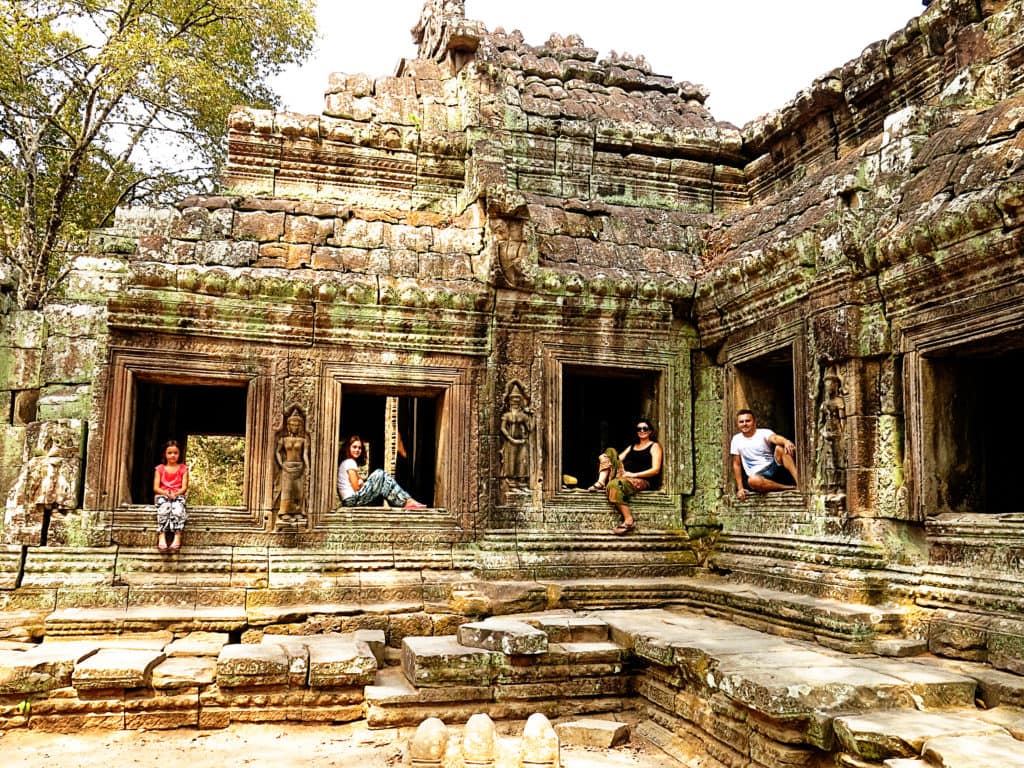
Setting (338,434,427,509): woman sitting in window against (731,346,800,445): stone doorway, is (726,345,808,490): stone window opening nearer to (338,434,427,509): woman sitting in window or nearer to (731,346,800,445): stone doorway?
(731,346,800,445): stone doorway

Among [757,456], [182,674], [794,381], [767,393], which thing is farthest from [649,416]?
[182,674]

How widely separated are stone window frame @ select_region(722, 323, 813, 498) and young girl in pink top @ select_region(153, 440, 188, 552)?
5.30 m

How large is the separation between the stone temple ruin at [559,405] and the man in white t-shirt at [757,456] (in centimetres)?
26

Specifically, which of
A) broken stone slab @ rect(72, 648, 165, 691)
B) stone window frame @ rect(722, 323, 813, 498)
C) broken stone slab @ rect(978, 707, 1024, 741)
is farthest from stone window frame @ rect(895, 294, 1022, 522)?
broken stone slab @ rect(72, 648, 165, 691)

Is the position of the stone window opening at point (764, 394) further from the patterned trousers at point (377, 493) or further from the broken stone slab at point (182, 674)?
the broken stone slab at point (182, 674)

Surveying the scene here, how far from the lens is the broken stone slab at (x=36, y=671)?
→ 5.93 m

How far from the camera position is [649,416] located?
9469 mm

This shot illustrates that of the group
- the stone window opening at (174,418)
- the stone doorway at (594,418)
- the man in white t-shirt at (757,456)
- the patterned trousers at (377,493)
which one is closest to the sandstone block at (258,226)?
the stone window opening at (174,418)

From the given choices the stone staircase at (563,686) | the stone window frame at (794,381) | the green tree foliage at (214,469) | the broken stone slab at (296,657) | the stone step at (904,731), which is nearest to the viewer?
the stone step at (904,731)

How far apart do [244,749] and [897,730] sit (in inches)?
157

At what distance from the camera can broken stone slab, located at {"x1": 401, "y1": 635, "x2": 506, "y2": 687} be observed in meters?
6.29

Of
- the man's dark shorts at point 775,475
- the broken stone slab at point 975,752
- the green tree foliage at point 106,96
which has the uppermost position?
the green tree foliage at point 106,96

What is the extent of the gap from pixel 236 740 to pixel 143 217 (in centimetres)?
498

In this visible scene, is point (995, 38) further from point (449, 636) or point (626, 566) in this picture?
point (449, 636)
